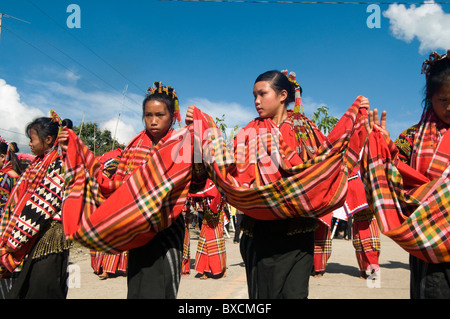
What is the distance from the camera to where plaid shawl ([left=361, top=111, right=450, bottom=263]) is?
2.11 meters

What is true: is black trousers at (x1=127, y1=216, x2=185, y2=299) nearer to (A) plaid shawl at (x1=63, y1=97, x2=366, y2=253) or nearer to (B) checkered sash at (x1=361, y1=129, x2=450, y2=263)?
(A) plaid shawl at (x1=63, y1=97, x2=366, y2=253)

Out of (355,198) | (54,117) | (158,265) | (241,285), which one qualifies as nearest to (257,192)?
(158,265)

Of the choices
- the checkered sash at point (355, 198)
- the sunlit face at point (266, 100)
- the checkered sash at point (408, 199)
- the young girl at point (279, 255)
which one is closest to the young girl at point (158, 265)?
the young girl at point (279, 255)

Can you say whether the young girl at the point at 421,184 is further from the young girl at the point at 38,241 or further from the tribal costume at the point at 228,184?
the young girl at the point at 38,241

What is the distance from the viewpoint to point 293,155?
8.86 ft

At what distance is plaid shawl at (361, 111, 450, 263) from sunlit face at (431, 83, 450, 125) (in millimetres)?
68

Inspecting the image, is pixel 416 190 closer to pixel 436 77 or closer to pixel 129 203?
pixel 436 77

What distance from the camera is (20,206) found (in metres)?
3.29

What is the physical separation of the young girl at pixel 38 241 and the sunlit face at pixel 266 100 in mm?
1807

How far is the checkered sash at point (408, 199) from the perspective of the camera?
2.10m

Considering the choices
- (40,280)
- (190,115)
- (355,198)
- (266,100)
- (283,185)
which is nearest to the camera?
(283,185)

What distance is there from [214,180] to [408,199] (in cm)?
120
